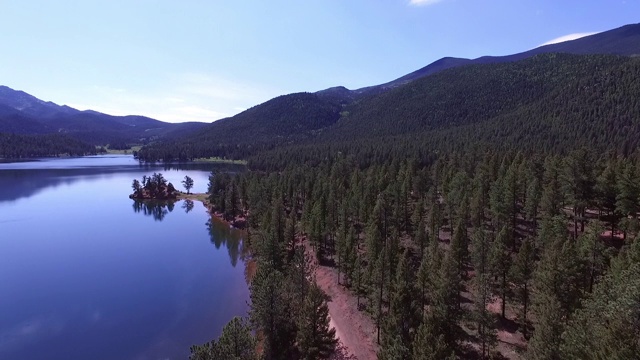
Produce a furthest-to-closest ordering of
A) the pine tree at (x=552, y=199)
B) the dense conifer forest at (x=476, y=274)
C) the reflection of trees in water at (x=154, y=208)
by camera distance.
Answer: the reflection of trees in water at (x=154, y=208) < the pine tree at (x=552, y=199) < the dense conifer forest at (x=476, y=274)

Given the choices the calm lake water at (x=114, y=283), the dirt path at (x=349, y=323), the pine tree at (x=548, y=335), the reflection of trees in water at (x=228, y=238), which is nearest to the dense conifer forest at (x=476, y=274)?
the pine tree at (x=548, y=335)

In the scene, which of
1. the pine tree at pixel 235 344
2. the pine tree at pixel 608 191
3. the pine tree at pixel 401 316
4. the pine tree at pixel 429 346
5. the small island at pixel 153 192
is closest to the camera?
the pine tree at pixel 235 344

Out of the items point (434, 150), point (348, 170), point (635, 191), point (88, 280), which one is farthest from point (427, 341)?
point (434, 150)

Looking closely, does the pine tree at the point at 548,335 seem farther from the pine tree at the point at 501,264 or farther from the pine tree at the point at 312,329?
the pine tree at the point at 312,329

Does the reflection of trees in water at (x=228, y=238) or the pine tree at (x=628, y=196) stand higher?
the pine tree at (x=628, y=196)

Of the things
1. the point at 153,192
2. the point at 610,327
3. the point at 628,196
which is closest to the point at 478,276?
the point at 610,327

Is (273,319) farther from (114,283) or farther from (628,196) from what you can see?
(628,196)

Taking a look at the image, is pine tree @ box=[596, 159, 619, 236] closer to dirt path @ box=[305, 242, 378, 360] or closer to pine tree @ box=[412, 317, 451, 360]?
dirt path @ box=[305, 242, 378, 360]
